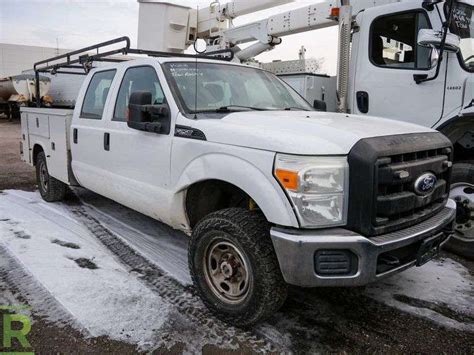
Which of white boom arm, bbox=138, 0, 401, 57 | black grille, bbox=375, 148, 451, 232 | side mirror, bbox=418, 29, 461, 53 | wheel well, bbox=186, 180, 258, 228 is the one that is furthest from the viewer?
white boom arm, bbox=138, 0, 401, 57

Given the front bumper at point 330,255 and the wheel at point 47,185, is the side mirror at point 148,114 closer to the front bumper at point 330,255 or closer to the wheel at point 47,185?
the front bumper at point 330,255

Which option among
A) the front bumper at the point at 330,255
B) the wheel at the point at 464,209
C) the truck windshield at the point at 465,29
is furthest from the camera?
the truck windshield at the point at 465,29

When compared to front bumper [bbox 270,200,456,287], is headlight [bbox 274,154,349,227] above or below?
above

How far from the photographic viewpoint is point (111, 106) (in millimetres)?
4562

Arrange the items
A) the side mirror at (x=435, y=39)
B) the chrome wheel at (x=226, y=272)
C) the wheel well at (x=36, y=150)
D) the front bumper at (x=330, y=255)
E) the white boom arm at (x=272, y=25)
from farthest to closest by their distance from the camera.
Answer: the white boom arm at (x=272, y=25) < the wheel well at (x=36, y=150) < the side mirror at (x=435, y=39) < the chrome wheel at (x=226, y=272) < the front bumper at (x=330, y=255)

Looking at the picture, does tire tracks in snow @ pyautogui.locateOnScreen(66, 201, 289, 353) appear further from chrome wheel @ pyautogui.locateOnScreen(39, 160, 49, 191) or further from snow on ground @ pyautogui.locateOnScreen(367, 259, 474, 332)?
chrome wheel @ pyautogui.locateOnScreen(39, 160, 49, 191)

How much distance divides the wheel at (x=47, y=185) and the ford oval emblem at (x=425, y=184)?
501cm

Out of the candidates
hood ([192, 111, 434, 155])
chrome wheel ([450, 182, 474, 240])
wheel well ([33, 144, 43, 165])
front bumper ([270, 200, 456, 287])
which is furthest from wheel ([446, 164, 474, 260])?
wheel well ([33, 144, 43, 165])

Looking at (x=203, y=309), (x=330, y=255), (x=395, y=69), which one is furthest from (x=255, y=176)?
(x=395, y=69)

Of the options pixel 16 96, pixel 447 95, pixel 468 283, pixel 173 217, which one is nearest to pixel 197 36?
pixel 447 95

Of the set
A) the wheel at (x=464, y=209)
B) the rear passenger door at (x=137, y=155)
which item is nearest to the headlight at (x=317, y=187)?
the rear passenger door at (x=137, y=155)

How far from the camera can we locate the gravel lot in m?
2.87

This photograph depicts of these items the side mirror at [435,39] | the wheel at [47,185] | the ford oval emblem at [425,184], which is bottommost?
the wheel at [47,185]

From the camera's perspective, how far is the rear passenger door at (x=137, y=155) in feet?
12.2
